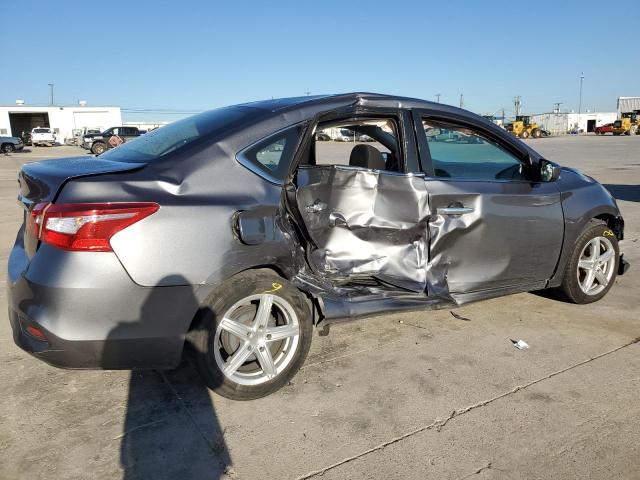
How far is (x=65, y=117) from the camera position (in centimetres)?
6544

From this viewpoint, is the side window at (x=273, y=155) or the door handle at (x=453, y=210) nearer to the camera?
the side window at (x=273, y=155)

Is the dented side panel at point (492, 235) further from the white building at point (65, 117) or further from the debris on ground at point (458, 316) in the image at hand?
the white building at point (65, 117)

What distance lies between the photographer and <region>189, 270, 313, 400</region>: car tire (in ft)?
8.63

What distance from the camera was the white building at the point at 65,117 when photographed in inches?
2510

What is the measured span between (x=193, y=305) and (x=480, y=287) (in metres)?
2.12

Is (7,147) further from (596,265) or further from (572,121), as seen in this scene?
(572,121)

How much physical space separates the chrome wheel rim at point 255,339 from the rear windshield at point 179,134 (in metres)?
0.98

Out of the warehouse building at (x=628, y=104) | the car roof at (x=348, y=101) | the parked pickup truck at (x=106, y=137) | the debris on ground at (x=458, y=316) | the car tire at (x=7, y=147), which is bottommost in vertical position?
the debris on ground at (x=458, y=316)

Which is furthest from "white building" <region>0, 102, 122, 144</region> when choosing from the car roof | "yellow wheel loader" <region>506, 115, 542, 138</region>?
the car roof

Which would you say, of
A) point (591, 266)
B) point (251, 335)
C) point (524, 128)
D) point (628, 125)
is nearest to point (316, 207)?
point (251, 335)

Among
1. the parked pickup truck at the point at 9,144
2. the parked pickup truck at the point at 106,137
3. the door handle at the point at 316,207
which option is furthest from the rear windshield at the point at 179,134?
the parked pickup truck at the point at 9,144

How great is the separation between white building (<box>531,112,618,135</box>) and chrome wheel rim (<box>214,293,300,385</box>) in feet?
284

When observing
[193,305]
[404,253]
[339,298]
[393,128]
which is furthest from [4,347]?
[393,128]

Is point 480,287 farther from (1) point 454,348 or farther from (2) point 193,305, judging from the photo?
(2) point 193,305
